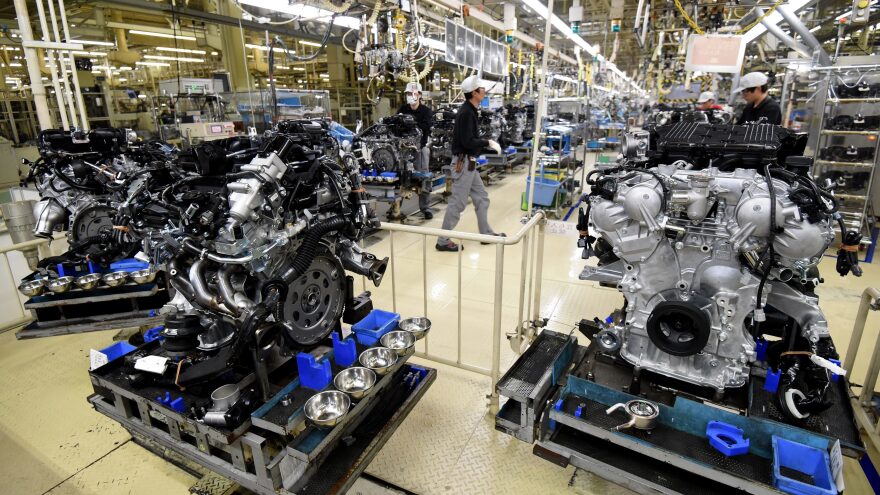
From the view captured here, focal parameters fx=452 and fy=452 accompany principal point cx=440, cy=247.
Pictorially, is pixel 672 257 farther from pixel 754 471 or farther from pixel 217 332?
pixel 217 332

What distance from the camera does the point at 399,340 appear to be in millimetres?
2652

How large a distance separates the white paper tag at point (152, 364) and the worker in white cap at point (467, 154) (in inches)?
148

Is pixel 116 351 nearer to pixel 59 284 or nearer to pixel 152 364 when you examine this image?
pixel 152 364

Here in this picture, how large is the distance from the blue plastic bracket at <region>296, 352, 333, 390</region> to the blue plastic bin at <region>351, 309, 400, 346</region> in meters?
0.35

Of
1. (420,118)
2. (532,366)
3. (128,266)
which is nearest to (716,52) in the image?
(420,118)

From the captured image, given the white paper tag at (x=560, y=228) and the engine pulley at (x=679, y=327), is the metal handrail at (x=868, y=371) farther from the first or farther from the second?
the white paper tag at (x=560, y=228)

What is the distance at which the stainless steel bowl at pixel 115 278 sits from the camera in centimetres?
348

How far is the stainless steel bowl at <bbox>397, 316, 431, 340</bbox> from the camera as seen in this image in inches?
110

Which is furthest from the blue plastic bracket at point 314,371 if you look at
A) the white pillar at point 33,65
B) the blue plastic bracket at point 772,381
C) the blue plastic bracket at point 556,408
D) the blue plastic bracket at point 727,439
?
the white pillar at point 33,65

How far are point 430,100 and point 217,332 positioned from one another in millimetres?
8054

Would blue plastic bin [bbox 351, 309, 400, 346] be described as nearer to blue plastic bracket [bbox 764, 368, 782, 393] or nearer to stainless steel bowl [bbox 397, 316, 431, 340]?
stainless steel bowl [bbox 397, 316, 431, 340]

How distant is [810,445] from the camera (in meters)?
1.92

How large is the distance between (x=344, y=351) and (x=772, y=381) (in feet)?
7.36

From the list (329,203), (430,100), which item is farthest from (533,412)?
(430,100)
